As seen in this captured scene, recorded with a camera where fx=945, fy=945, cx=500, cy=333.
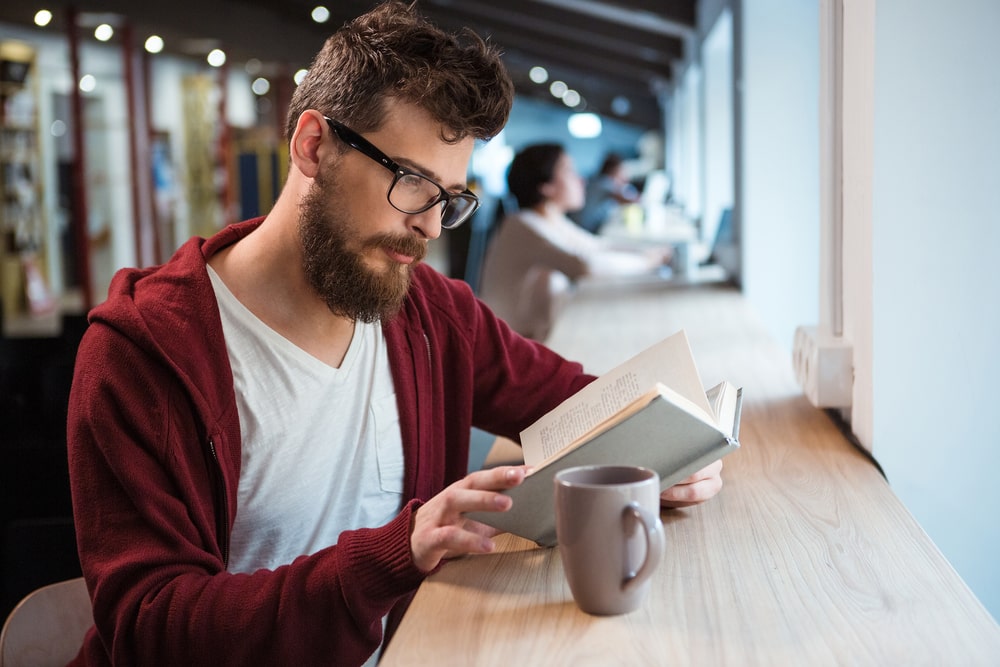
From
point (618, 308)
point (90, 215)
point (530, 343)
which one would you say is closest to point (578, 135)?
point (90, 215)

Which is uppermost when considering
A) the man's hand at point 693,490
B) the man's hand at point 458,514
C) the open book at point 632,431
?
the open book at point 632,431

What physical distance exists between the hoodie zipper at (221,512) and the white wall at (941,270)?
0.99 meters

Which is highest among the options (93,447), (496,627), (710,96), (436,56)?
(710,96)

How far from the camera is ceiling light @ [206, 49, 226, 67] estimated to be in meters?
9.81

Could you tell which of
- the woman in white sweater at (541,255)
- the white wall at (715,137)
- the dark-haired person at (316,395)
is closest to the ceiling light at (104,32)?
the woman in white sweater at (541,255)

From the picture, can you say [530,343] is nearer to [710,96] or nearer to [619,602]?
[619,602]

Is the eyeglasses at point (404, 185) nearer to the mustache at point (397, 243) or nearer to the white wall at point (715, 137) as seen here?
the mustache at point (397, 243)

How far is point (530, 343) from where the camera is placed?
1732 millimetres

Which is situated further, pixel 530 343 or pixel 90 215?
pixel 90 215

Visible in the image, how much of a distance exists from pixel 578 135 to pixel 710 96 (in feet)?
63.0

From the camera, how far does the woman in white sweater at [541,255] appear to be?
445 cm

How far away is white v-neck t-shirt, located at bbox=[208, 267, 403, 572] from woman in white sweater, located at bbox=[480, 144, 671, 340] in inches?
110

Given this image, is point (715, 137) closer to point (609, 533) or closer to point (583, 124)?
point (609, 533)

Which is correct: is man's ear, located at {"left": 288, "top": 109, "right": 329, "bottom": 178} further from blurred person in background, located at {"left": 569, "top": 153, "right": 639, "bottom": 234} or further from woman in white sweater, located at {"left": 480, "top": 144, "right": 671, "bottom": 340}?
blurred person in background, located at {"left": 569, "top": 153, "right": 639, "bottom": 234}
